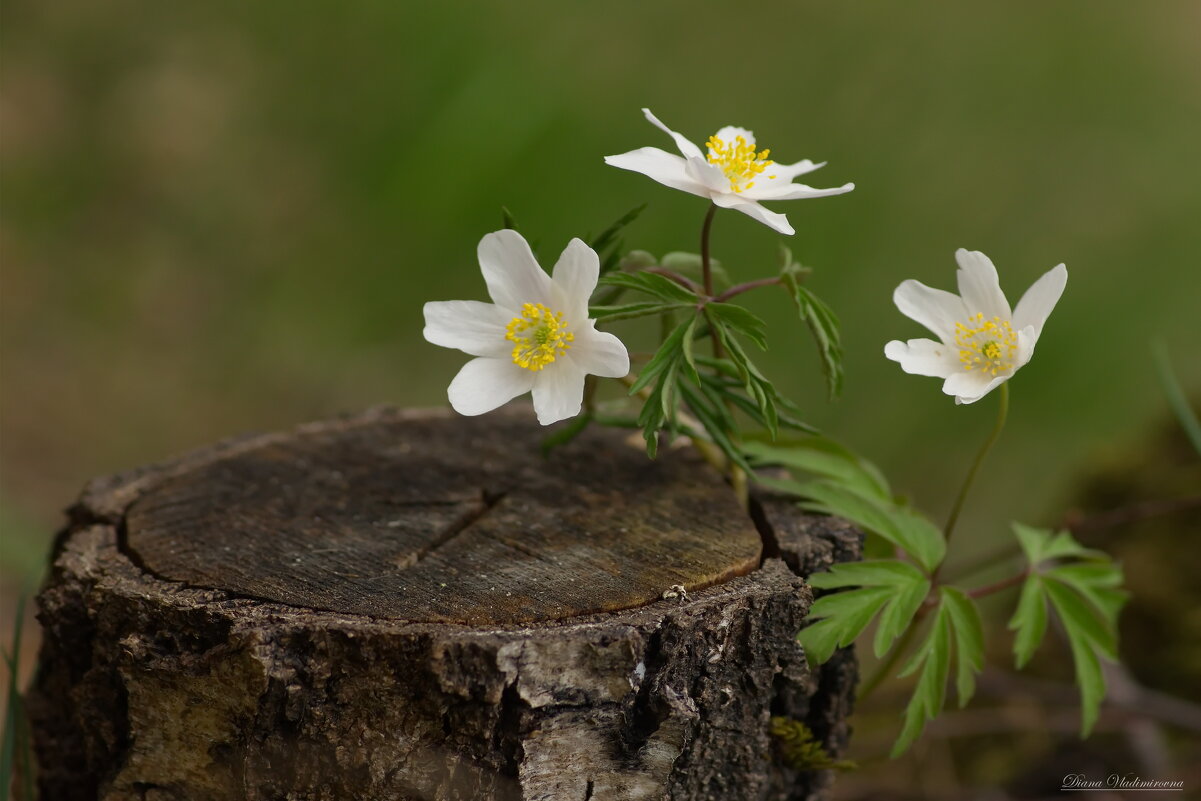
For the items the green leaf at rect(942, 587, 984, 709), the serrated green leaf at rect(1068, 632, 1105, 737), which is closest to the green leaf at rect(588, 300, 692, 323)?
the green leaf at rect(942, 587, 984, 709)

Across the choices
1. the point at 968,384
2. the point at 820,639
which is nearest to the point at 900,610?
the point at 820,639

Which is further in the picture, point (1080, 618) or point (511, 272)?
point (1080, 618)

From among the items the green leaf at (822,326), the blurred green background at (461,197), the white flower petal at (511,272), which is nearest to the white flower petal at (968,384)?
the green leaf at (822,326)

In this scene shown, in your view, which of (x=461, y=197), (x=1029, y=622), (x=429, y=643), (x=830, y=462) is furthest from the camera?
(x=461, y=197)

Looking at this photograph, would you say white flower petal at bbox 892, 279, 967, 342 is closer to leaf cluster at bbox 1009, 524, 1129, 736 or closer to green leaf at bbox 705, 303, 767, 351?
green leaf at bbox 705, 303, 767, 351

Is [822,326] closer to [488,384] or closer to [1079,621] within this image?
[488,384]

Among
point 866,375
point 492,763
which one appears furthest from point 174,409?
point 492,763

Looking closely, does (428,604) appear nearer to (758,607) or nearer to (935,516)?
(758,607)
